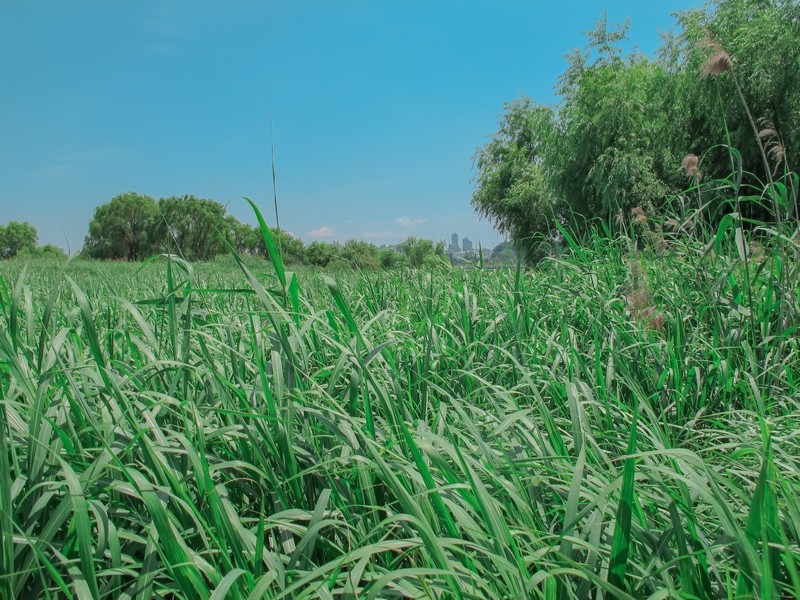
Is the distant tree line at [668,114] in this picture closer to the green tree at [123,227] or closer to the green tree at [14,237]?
the green tree at [123,227]

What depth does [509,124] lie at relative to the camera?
111 feet

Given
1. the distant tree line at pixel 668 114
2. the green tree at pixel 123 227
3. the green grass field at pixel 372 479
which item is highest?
the green tree at pixel 123 227

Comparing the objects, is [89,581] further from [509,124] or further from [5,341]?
[509,124]

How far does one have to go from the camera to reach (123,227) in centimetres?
6300

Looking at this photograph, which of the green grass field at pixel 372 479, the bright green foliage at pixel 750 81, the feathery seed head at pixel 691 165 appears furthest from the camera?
the bright green foliage at pixel 750 81

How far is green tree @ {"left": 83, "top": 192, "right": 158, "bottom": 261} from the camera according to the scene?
59.9 meters

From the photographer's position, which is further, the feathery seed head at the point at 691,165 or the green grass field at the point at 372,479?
the feathery seed head at the point at 691,165

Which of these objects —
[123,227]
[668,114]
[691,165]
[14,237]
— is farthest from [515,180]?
[14,237]

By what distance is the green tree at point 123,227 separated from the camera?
59.9m

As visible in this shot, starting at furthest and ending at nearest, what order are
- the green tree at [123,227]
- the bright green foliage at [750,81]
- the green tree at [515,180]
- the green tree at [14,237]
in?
the green tree at [14,237] < the green tree at [123,227] < the green tree at [515,180] < the bright green foliage at [750,81]

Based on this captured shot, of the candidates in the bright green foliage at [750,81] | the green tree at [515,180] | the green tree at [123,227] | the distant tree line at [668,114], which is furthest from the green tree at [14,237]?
the bright green foliage at [750,81]

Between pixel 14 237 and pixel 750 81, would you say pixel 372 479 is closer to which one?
pixel 750 81

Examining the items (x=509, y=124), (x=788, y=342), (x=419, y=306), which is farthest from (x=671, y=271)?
(x=509, y=124)

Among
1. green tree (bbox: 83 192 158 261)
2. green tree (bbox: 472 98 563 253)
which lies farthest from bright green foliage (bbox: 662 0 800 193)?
green tree (bbox: 83 192 158 261)
